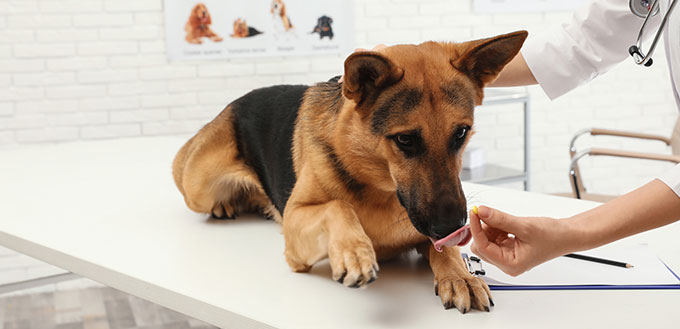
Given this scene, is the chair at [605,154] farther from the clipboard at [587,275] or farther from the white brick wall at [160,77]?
the white brick wall at [160,77]

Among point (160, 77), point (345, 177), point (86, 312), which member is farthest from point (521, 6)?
point (345, 177)

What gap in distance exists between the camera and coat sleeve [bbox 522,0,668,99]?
5.24 feet

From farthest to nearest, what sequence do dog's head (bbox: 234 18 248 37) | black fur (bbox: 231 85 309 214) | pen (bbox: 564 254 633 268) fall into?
dog's head (bbox: 234 18 248 37) → black fur (bbox: 231 85 309 214) → pen (bbox: 564 254 633 268)

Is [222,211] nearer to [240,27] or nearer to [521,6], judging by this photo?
[240,27]

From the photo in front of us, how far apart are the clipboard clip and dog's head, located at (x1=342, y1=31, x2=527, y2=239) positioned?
9.8 inches

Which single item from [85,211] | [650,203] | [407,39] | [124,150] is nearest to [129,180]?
[85,211]

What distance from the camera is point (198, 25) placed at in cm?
395

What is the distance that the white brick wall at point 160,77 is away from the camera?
3.68 meters

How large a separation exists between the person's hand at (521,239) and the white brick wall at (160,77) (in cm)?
316

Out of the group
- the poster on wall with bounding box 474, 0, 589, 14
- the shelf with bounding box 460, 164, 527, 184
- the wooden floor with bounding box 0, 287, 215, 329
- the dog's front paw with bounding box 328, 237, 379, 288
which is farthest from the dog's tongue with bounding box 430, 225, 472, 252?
the poster on wall with bounding box 474, 0, 589, 14

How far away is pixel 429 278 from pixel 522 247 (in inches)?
10.4

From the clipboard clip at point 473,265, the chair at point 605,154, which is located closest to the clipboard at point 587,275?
the clipboard clip at point 473,265

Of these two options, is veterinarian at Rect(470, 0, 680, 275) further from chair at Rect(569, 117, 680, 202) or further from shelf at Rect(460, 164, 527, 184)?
shelf at Rect(460, 164, 527, 184)

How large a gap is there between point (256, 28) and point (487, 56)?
119 inches
